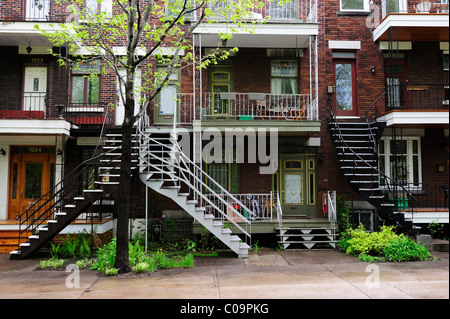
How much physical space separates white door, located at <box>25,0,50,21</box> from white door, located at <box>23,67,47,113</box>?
5.92 feet

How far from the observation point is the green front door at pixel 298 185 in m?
13.7

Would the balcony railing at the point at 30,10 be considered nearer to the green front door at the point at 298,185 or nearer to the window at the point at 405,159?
the green front door at the point at 298,185

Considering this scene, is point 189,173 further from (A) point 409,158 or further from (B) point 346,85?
(A) point 409,158

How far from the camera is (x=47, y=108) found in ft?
42.9

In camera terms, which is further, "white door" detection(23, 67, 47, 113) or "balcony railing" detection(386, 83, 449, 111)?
"balcony railing" detection(386, 83, 449, 111)

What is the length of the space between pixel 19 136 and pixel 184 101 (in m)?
5.80

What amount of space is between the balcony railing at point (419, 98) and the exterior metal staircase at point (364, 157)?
4.74ft

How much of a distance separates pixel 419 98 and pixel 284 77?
15.9 ft

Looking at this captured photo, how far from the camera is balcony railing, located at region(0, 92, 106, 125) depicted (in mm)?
13172

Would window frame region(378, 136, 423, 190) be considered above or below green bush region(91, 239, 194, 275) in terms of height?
above

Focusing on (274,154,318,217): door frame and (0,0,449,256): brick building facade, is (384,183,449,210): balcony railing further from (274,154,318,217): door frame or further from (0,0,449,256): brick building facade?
(274,154,318,217): door frame

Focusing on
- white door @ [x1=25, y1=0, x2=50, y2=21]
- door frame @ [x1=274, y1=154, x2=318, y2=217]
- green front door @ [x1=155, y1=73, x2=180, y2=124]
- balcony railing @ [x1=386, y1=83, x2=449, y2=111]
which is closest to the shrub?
door frame @ [x1=274, y1=154, x2=318, y2=217]

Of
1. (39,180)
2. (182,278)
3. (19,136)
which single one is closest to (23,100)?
(19,136)
